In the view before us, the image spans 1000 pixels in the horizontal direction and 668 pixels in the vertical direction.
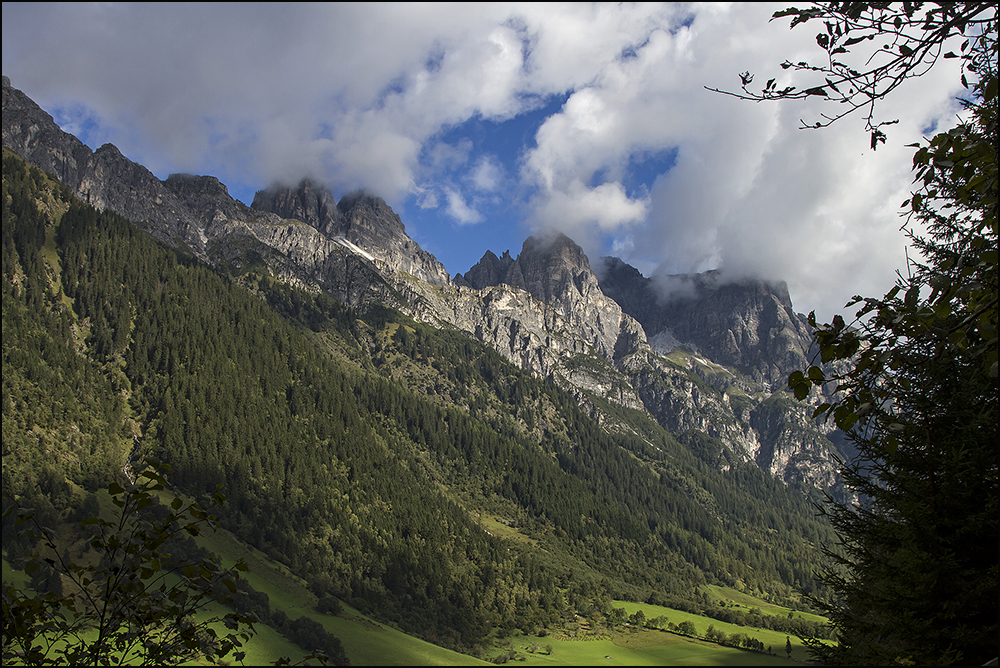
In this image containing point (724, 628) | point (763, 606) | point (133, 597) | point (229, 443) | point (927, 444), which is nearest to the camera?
point (133, 597)

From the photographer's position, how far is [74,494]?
10638 centimetres

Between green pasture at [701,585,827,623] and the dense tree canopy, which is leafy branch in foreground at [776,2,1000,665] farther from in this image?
green pasture at [701,585,827,623]

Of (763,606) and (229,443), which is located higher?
(229,443)

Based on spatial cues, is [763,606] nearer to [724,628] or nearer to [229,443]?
[724,628]

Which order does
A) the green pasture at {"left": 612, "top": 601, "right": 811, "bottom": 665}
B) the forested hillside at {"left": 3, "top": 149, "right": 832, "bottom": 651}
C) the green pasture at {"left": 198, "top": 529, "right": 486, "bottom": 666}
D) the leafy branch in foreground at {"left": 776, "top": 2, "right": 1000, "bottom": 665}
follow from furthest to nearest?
1. the forested hillside at {"left": 3, "top": 149, "right": 832, "bottom": 651}
2. the green pasture at {"left": 612, "top": 601, "right": 811, "bottom": 665}
3. the green pasture at {"left": 198, "top": 529, "right": 486, "bottom": 666}
4. the leafy branch in foreground at {"left": 776, "top": 2, "right": 1000, "bottom": 665}

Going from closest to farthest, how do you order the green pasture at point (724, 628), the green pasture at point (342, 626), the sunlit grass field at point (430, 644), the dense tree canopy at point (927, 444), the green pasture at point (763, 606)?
the dense tree canopy at point (927, 444) → the green pasture at point (342, 626) → the sunlit grass field at point (430, 644) → the green pasture at point (724, 628) → the green pasture at point (763, 606)

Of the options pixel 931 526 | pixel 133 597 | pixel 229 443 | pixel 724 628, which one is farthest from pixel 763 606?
pixel 133 597

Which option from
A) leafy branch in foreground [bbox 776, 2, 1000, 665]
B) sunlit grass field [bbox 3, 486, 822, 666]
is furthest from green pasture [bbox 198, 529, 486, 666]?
leafy branch in foreground [bbox 776, 2, 1000, 665]

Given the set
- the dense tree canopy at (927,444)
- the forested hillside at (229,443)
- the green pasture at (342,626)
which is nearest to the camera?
the dense tree canopy at (927,444)

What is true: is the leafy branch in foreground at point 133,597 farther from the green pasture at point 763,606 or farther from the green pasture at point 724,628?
the green pasture at point 763,606

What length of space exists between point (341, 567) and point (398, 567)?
48.0 feet

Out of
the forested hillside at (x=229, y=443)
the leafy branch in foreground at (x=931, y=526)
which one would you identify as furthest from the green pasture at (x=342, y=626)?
the leafy branch in foreground at (x=931, y=526)

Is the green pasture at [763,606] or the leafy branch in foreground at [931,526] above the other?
the leafy branch in foreground at [931,526]

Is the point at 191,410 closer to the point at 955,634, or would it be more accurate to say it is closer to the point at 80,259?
the point at 80,259
